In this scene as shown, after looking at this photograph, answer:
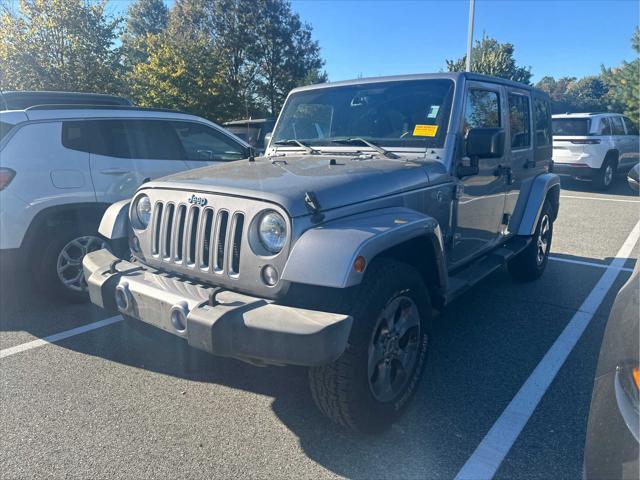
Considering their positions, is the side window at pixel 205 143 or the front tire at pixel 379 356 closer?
the front tire at pixel 379 356

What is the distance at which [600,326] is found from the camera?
4289 mm

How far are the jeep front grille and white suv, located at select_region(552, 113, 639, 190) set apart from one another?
12.2 metres

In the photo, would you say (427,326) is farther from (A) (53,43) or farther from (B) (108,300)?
(A) (53,43)

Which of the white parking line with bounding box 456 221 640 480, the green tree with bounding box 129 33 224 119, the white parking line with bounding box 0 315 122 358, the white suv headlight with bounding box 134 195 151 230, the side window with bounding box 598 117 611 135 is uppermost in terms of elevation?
the green tree with bounding box 129 33 224 119

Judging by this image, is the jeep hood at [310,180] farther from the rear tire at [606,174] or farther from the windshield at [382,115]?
the rear tire at [606,174]

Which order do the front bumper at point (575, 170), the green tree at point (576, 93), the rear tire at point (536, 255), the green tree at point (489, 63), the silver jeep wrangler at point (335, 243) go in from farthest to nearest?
the green tree at point (576, 93) → the green tree at point (489, 63) → the front bumper at point (575, 170) → the rear tire at point (536, 255) → the silver jeep wrangler at point (335, 243)

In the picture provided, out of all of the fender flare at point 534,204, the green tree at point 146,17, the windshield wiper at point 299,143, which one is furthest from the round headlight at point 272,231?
A: the green tree at point 146,17

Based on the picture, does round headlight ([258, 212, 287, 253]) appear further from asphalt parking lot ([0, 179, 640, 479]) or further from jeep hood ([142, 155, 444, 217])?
asphalt parking lot ([0, 179, 640, 479])

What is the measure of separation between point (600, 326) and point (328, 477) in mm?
3049

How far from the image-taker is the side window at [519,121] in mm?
4758

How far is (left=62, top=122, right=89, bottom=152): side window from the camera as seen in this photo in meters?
4.67

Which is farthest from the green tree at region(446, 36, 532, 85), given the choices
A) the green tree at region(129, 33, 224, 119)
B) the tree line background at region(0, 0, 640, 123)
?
the green tree at region(129, 33, 224, 119)

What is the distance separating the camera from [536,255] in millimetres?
5363

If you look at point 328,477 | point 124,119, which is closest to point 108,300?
point 328,477
